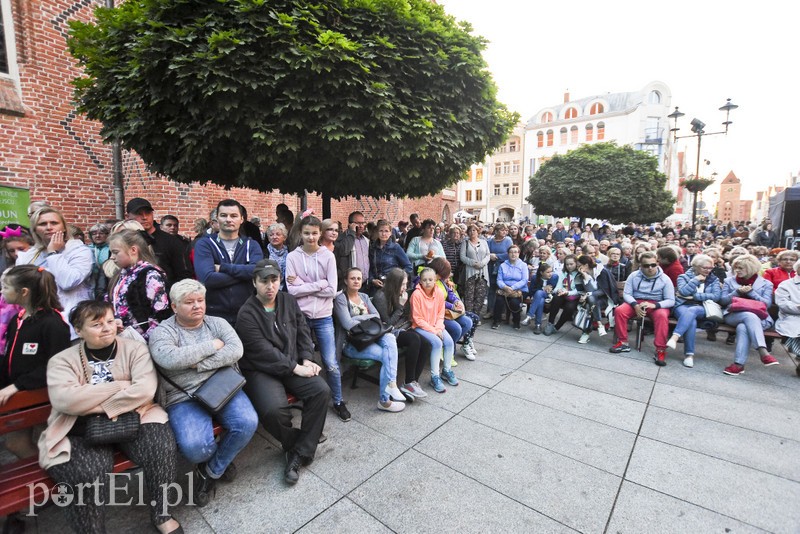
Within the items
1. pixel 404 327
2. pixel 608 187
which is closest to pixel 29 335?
pixel 404 327

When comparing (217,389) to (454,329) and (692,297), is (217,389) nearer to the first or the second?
(454,329)

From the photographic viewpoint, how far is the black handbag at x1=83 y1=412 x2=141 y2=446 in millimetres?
2248

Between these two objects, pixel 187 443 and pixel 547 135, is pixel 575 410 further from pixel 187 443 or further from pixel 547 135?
pixel 547 135

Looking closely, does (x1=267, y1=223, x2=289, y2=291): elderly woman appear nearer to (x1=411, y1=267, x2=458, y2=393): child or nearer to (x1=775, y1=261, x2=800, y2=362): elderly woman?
(x1=411, y1=267, x2=458, y2=393): child

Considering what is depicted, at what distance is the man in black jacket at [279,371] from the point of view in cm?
291

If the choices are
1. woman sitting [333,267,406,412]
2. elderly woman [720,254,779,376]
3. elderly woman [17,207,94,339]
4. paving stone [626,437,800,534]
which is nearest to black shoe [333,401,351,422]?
woman sitting [333,267,406,412]

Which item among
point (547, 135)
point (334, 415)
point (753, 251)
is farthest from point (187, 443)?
point (547, 135)

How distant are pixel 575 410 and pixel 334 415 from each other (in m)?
2.62

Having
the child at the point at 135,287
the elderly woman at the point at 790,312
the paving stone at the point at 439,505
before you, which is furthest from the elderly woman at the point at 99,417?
the elderly woman at the point at 790,312

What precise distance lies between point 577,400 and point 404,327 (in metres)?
2.18

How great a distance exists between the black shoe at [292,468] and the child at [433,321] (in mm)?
1939

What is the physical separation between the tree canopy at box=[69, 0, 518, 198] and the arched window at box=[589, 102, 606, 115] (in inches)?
1950

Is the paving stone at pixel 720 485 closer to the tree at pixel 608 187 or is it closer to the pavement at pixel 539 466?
the pavement at pixel 539 466

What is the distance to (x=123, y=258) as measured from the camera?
297 centimetres
